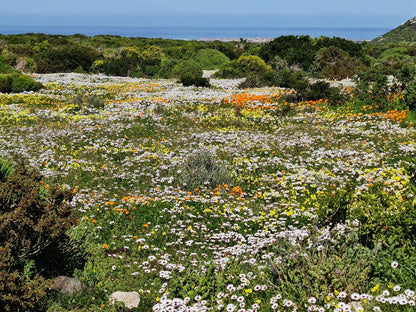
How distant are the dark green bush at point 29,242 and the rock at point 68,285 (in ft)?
0.73

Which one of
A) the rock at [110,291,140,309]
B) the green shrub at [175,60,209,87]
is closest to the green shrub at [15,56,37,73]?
the green shrub at [175,60,209,87]

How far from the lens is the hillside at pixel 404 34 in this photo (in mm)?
107488

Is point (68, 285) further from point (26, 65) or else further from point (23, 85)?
point (26, 65)

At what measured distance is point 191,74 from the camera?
98.5 feet

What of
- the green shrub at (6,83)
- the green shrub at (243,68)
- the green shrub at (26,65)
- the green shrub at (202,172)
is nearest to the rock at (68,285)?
the green shrub at (202,172)

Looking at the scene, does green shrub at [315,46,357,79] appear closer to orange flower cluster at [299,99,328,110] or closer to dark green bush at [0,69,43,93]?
orange flower cluster at [299,99,328,110]

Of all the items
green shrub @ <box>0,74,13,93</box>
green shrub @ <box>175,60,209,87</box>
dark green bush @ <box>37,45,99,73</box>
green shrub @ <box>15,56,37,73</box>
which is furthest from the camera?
dark green bush @ <box>37,45,99,73</box>

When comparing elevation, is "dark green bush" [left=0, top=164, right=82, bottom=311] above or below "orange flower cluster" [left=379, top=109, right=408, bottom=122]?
below

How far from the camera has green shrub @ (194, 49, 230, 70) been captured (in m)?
41.8

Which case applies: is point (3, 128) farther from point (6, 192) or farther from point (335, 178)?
point (335, 178)

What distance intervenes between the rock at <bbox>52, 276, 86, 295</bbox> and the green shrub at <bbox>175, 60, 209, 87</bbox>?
72.4ft

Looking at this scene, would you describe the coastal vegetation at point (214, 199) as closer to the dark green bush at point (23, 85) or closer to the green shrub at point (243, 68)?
the dark green bush at point (23, 85)

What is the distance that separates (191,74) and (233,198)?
22774mm

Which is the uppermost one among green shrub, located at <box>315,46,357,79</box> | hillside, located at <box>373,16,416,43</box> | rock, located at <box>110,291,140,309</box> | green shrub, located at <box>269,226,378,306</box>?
hillside, located at <box>373,16,416,43</box>
